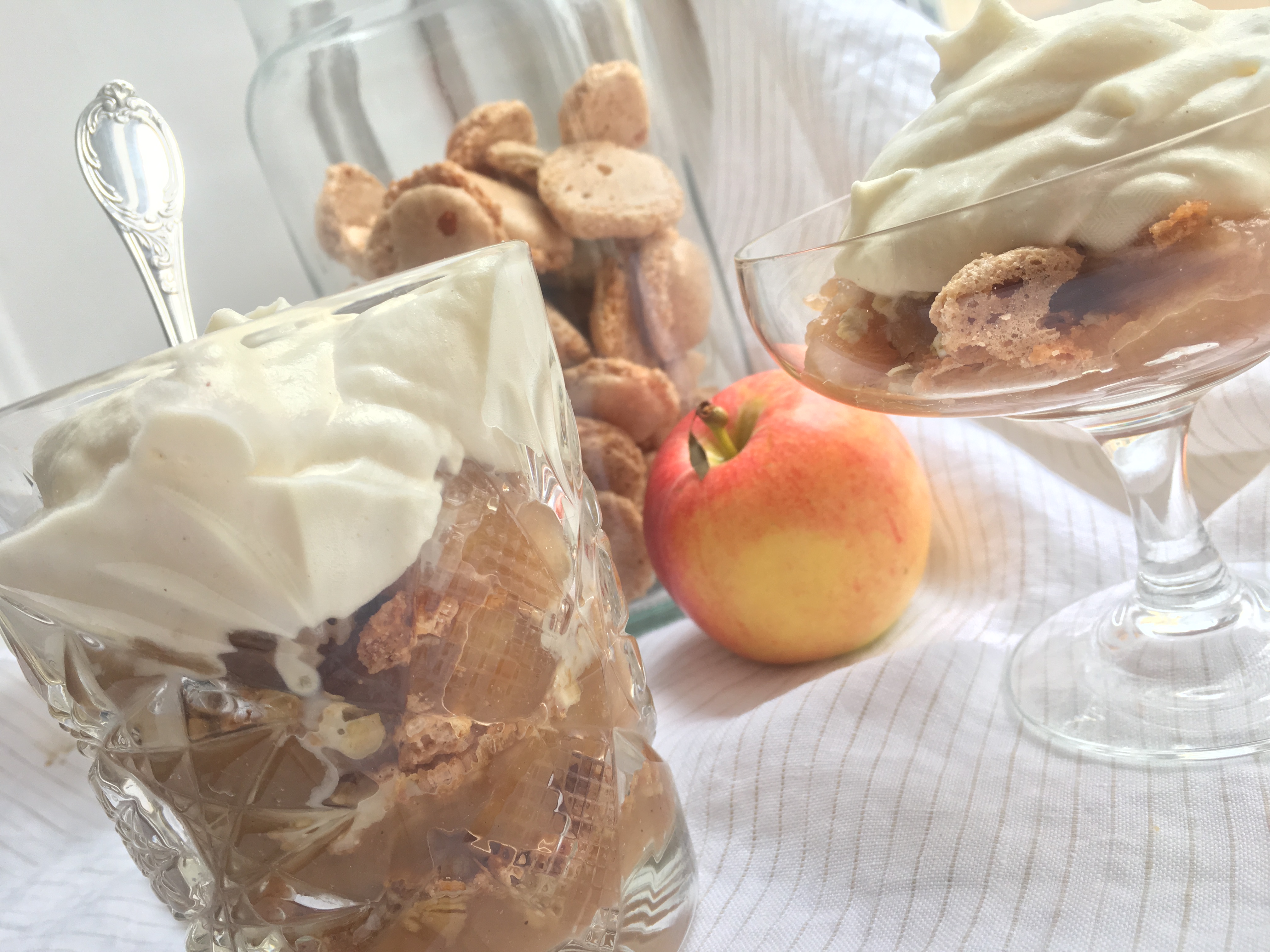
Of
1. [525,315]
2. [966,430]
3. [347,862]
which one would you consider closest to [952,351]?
[525,315]

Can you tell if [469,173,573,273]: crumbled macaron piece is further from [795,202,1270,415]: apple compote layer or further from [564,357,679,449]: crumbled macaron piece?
[795,202,1270,415]: apple compote layer

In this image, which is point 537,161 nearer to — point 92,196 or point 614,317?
point 614,317

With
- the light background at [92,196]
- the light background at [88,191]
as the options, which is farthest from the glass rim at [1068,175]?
the light background at [92,196]

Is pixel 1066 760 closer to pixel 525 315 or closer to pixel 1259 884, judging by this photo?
pixel 1259 884

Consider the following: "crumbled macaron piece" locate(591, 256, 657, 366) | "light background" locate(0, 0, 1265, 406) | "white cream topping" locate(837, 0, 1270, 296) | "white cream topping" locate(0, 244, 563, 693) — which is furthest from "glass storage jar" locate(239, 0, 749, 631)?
"white cream topping" locate(0, 244, 563, 693)

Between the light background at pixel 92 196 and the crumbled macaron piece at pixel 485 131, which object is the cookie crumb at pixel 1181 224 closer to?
the crumbled macaron piece at pixel 485 131

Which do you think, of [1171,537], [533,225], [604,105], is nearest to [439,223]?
[533,225]
